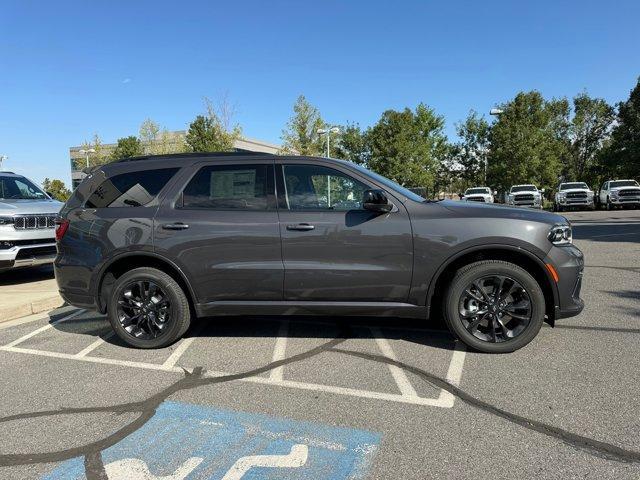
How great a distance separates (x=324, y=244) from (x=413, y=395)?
148 centimetres

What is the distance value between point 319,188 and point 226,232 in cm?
94

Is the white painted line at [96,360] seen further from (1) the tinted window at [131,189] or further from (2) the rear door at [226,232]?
(1) the tinted window at [131,189]

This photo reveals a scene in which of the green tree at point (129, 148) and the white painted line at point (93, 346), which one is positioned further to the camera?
the green tree at point (129, 148)

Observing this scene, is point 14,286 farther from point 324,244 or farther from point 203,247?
point 324,244

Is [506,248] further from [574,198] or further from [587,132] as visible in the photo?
[587,132]

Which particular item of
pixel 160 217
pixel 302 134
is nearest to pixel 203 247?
pixel 160 217

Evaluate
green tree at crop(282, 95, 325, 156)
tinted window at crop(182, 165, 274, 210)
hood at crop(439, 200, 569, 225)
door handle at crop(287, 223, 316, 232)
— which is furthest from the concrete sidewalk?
green tree at crop(282, 95, 325, 156)

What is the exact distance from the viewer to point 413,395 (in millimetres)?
3518

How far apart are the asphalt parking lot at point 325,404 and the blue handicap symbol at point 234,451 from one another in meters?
0.01

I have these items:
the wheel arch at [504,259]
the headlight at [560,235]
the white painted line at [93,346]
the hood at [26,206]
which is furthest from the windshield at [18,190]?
the headlight at [560,235]

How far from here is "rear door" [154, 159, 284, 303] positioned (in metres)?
4.40

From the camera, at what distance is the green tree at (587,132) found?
49.8 metres

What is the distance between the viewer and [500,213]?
13.9ft

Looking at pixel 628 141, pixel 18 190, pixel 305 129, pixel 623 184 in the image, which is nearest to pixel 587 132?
pixel 628 141
